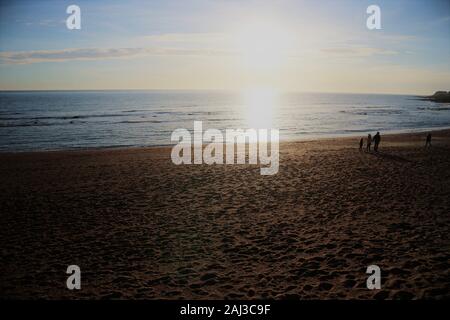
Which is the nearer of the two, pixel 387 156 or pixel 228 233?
pixel 228 233

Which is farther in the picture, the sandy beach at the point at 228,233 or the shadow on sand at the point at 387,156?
the shadow on sand at the point at 387,156

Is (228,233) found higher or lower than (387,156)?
lower

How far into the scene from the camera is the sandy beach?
677 cm

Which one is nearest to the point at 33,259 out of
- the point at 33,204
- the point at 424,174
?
the point at 33,204

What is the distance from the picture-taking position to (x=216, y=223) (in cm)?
1023

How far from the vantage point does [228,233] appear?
945cm

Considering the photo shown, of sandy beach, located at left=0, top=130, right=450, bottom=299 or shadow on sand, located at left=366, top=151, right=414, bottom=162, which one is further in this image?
shadow on sand, located at left=366, top=151, right=414, bottom=162

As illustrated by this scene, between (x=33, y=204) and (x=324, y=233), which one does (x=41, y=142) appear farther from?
(x=324, y=233)

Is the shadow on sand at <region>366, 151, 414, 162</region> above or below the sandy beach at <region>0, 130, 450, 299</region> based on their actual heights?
above

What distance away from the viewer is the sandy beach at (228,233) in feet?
22.2

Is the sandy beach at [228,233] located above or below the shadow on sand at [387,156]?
below
